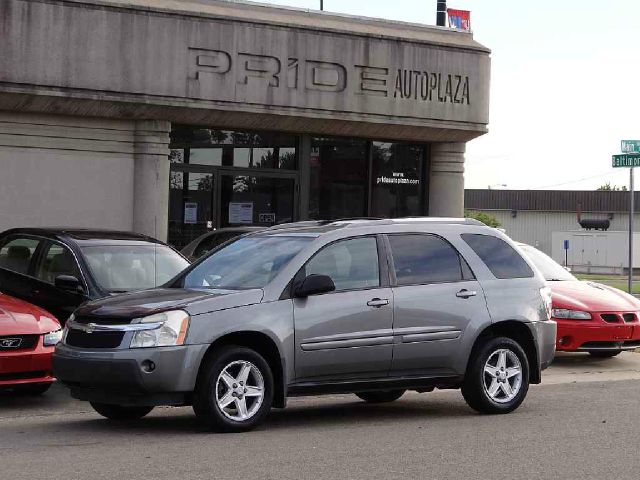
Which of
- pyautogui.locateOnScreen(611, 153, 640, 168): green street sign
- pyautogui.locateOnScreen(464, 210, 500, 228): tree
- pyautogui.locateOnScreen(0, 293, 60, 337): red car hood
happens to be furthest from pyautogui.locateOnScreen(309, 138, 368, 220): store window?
pyautogui.locateOnScreen(464, 210, 500, 228): tree

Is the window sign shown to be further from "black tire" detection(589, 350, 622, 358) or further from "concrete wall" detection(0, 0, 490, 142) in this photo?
"black tire" detection(589, 350, 622, 358)

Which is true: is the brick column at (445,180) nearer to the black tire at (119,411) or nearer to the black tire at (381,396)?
the black tire at (381,396)

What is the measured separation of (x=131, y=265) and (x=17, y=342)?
2210 millimetres

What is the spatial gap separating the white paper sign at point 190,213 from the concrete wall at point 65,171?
110 centimetres

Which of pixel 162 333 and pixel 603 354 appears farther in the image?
pixel 603 354

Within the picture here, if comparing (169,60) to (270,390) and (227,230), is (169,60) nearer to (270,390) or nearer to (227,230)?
(227,230)

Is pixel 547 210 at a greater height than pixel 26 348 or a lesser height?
greater

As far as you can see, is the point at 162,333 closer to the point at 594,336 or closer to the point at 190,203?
the point at 594,336

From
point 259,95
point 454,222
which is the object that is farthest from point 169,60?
point 454,222

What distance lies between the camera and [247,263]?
9.92 m

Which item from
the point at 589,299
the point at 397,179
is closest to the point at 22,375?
the point at 589,299

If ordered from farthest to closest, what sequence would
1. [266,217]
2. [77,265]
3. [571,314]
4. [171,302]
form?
[266,217] → [571,314] → [77,265] → [171,302]

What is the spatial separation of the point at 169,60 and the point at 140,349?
10991mm

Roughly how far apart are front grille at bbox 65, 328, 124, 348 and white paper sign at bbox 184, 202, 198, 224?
1103 cm
